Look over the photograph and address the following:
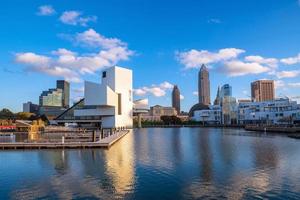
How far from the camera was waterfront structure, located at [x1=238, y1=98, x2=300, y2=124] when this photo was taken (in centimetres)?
11775

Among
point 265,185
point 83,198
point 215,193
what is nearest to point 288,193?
point 265,185

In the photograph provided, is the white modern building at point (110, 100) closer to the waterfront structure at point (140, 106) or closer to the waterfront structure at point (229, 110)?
the waterfront structure at point (140, 106)

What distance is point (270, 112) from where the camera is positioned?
132375 mm

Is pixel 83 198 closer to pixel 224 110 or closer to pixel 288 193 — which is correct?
pixel 288 193

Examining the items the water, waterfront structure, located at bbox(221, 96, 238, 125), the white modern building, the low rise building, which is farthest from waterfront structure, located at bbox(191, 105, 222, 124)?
the water

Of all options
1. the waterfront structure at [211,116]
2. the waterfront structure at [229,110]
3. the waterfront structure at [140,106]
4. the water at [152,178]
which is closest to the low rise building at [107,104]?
the waterfront structure at [140,106]

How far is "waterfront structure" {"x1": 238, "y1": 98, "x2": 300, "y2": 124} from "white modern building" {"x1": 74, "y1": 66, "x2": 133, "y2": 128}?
54072mm

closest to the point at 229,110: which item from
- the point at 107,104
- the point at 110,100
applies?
the point at 110,100

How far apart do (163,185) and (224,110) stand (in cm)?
15217

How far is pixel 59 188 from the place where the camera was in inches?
598

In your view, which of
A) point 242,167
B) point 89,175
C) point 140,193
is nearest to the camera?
point 140,193

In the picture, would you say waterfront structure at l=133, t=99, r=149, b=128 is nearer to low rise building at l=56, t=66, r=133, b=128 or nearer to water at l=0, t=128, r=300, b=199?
low rise building at l=56, t=66, r=133, b=128

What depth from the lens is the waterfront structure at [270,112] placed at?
117750 mm

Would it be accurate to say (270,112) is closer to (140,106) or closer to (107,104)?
(140,106)
